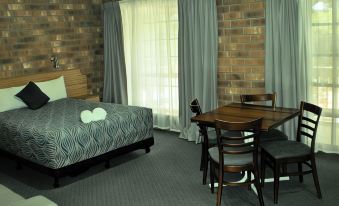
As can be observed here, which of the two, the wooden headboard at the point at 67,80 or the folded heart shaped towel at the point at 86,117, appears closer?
the folded heart shaped towel at the point at 86,117

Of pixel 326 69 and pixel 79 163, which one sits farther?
pixel 326 69

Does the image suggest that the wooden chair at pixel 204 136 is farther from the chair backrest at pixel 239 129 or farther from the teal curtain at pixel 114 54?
the teal curtain at pixel 114 54

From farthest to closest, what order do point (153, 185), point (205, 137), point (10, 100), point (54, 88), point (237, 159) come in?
point (54, 88) < point (10, 100) < point (153, 185) < point (205, 137) < point (237, 159)

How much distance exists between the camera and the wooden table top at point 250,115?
365cm

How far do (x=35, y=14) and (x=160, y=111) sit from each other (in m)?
2.43

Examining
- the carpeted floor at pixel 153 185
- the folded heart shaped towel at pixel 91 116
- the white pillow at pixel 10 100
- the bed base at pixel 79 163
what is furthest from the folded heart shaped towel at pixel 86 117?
the white pillow at pixel 10 100

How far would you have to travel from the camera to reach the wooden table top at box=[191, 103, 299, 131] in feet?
12.0

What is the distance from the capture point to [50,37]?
20.4ft

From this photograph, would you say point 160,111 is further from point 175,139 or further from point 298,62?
point 298,62

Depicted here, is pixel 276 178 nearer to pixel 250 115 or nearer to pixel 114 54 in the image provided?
pixel 250 115

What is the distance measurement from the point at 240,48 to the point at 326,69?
112 centimetres

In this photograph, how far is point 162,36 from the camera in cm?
606

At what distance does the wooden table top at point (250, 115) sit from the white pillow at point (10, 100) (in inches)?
108

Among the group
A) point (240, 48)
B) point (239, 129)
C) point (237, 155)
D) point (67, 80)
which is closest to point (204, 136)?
point (237, 155)
